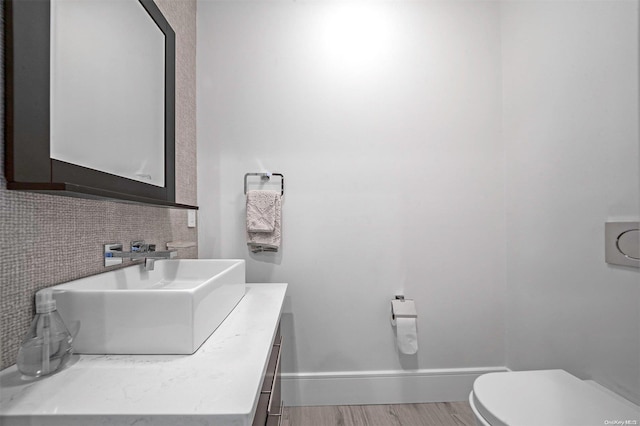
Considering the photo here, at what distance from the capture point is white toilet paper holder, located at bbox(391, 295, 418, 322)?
72.0 inches

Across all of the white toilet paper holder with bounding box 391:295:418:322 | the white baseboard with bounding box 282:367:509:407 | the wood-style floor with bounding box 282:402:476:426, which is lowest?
the wood-style floor with bounding box 282:402:476:426

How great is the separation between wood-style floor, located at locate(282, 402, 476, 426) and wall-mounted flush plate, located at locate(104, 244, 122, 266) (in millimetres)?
1267

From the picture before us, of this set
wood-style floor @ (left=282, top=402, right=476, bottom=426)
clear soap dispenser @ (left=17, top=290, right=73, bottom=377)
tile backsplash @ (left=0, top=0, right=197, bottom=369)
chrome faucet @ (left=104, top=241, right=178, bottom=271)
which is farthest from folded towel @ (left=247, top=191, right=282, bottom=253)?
clear soap dispenser @ (left=17, top=290, right=73, bottom=377)

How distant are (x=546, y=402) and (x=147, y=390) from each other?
127 centimetres

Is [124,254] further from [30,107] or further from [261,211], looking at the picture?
[261,211]

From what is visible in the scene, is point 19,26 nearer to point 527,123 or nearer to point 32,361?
point 32,361

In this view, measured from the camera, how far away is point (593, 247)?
1.37 meters

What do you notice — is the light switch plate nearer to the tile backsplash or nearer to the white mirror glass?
the tile backsplash

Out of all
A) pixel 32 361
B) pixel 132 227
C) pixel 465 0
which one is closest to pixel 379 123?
pixel 465 0

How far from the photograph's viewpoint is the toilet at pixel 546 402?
1029 mm

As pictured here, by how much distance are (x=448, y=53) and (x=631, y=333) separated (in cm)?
167

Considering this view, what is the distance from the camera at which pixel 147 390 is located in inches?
25.2

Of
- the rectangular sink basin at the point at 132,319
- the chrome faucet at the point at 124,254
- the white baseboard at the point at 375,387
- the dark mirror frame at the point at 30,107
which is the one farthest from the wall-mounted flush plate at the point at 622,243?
the dark mirror frame at the point at 30,107

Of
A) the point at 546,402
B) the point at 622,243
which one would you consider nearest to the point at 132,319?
the point at 546,402
